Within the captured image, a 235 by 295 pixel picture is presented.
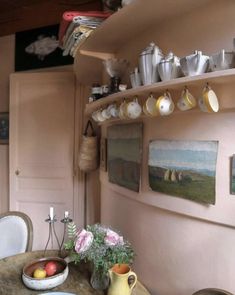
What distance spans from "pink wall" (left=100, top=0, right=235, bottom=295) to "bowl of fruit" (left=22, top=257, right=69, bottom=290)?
1.35 ft

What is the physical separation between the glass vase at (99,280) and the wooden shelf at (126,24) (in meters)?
1.09

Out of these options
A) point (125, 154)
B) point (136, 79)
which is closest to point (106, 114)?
point (125, 154)

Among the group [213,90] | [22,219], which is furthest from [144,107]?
[22,219]

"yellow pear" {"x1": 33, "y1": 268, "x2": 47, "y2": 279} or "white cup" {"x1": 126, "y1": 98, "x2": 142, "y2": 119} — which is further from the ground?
"white cup" {"x1": 126, "y1": 98, "x2": 142, "y2": 119}

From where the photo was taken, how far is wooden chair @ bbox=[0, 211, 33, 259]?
5.91 ft

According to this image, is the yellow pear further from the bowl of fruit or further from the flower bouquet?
the flower bouquet

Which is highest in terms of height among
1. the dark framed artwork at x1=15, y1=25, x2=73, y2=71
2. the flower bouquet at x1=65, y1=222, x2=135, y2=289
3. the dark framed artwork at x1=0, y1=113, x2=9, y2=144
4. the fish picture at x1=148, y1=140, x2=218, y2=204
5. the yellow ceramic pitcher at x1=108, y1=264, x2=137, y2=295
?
the dark framed artwork at x1=15, y1=25, x2=73, y2=71

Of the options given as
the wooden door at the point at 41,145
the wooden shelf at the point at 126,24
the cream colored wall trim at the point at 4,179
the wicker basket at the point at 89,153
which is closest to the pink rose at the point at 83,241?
the wooden shelf at the point at 126,24

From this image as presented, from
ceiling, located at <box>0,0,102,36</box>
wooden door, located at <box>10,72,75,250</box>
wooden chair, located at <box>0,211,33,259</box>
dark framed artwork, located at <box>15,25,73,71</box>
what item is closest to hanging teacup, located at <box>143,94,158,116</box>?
wooden chair, located at <box>0,211,33,259</box>

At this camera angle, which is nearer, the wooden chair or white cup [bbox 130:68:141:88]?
white cup [bbox 130:68:141:88]

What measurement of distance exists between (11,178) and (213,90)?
2360 millimetres

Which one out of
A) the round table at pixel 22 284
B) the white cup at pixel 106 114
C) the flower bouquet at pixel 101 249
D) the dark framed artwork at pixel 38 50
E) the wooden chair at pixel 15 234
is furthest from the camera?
A: the dark framed artwork at pixel 38 50

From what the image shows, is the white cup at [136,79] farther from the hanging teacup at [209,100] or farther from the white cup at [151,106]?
the hanging teacup at [209,100]

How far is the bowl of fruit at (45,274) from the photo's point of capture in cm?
120
